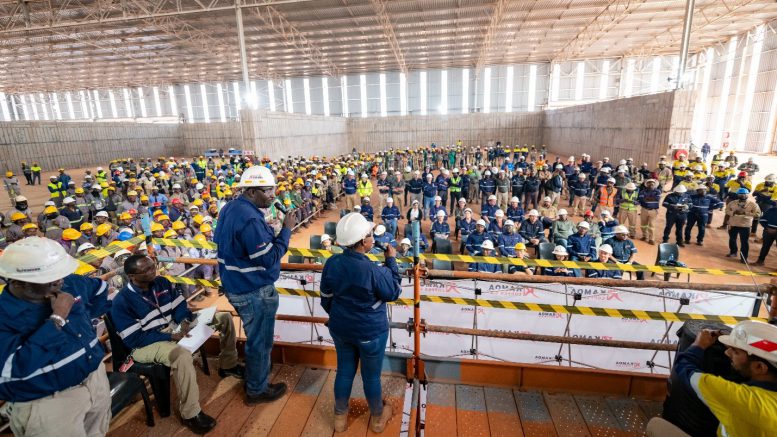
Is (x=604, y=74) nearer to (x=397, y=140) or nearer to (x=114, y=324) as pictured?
(x=397, y=140)

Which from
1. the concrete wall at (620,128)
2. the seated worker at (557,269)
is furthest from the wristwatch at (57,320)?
the concrete wall at (620,128)

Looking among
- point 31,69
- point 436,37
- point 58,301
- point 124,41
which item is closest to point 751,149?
point 436,37

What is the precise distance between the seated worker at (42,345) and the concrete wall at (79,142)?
31.4 m

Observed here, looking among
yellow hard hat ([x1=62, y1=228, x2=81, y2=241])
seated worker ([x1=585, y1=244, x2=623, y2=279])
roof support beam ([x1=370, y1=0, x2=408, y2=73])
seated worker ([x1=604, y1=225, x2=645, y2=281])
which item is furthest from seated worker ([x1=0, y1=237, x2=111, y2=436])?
roof support beam ([x1=370, y1=0, x2=408, y2=73])

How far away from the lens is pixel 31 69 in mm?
34875

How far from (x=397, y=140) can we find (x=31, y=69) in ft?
116

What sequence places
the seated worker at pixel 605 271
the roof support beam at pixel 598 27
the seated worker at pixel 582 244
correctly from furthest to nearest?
the roof support beam at pixel 598 27
the seated worker at pixel 582 244
the seated worker at pixel 605 271

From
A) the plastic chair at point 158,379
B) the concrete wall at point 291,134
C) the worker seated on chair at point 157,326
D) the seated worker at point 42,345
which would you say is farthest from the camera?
the concrete wall at point 291,134

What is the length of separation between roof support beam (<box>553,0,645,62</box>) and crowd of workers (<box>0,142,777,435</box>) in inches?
416

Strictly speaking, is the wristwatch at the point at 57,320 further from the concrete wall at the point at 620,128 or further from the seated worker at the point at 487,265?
the concrete wall at the point at 620,128

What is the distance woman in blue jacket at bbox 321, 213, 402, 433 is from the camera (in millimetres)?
2926

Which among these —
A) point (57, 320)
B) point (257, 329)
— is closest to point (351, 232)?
point (257, 329)

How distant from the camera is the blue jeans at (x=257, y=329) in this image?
11.2 feet

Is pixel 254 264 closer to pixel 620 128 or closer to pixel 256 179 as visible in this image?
pixel 256 179
